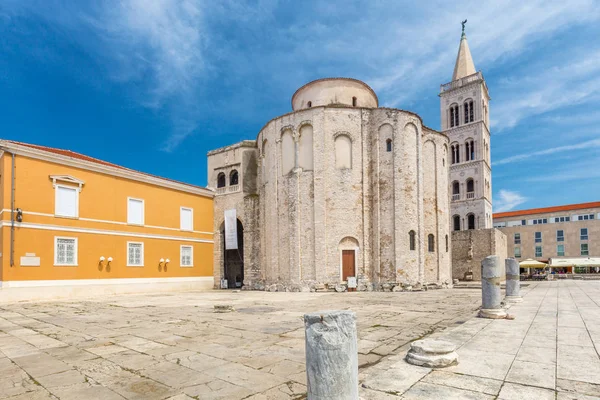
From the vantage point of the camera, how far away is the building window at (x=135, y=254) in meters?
21.9

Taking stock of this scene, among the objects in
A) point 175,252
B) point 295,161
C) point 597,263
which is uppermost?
point 295,161

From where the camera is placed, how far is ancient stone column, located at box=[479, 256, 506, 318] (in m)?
9.82

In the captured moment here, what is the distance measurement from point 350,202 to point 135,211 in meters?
13.0

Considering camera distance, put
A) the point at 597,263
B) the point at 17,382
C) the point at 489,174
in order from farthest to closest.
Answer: the point at 489,174
the point at 597,263
the point at 17,382

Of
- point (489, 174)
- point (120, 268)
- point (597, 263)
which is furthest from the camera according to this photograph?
point (489, 174)

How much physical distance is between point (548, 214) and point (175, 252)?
189 ft

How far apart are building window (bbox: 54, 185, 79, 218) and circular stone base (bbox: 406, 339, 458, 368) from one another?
19172 mm

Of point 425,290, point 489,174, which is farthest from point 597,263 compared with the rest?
point 425,290

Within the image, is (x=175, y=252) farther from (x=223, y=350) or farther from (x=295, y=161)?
(x=223, y=350)

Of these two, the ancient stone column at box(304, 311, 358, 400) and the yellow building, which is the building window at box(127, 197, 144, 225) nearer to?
the yellow building

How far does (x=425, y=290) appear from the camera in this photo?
23.0m

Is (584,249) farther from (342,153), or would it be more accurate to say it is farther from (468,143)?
(342,153)

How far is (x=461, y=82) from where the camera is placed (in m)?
47.7

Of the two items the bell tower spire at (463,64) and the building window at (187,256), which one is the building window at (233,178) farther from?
the bell tower spire at (463,64)
